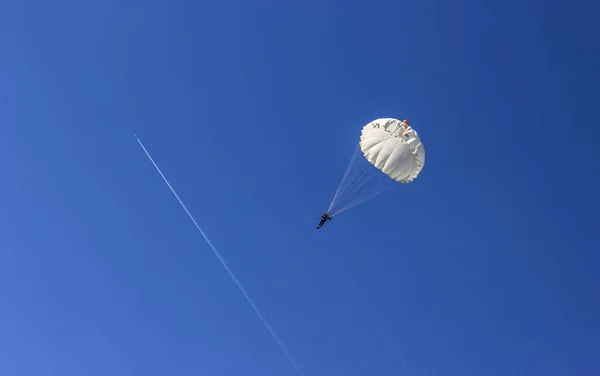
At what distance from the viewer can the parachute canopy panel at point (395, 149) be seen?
34.8m

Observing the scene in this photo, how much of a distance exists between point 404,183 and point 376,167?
2.88 meters

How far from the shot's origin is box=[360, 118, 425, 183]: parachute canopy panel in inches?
1368

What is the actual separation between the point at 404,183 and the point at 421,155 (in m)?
3.01

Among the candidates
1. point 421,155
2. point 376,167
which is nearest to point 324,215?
point 376,167

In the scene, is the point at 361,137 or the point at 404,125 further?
the point at 361,137

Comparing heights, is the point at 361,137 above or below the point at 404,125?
above

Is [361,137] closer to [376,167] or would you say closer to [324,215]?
[376,167]

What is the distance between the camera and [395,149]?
114 feet

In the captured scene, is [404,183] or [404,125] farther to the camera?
[404,183]

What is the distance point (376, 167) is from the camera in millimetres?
36125

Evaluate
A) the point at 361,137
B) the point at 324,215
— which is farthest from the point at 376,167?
the point at 324,215

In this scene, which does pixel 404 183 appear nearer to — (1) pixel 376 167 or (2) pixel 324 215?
(1) pixel 376 167

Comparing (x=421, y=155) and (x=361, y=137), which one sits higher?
(x=361, y=137)

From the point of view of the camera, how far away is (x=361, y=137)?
37.3 m
